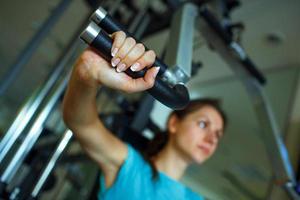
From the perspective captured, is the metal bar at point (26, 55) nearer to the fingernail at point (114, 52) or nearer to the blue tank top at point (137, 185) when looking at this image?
the blue tank top at point (137, 185)

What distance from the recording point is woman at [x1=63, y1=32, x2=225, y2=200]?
390mm

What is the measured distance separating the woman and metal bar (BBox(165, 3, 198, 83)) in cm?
12

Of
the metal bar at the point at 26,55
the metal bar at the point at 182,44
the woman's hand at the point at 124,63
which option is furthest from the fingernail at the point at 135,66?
the metal bar at the point at 26,55

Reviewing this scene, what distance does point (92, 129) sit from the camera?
2.42 feet

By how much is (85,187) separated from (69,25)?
155cm

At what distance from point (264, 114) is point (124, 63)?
0.90 meters

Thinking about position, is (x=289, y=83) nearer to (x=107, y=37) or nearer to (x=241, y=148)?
(x=241, y=148)

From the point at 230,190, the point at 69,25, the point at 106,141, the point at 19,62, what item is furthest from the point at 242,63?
the point at 69,25

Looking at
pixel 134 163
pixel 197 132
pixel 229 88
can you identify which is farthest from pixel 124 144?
pixel 229 88

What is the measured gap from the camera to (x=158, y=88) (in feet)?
1.30

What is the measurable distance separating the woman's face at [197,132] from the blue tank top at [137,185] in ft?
0.47

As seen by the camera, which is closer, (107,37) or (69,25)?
(107,37)

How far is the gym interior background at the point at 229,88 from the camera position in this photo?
1412 millimetres

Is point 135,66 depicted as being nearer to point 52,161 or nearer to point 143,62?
point 143,62
